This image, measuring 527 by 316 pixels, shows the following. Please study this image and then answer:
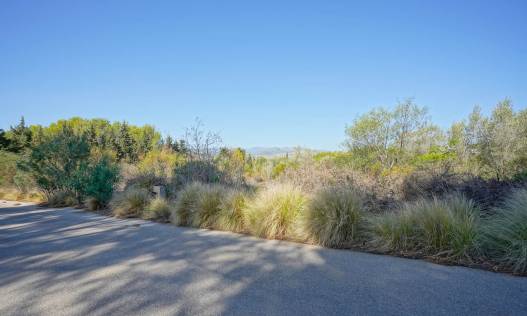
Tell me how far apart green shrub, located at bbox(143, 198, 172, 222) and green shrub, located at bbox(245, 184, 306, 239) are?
2.62 metres

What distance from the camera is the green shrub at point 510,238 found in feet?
10.3

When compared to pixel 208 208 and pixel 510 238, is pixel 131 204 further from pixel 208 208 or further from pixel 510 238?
pixel 510 238

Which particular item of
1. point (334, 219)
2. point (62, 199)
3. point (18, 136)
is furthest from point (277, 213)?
point (18, 136)

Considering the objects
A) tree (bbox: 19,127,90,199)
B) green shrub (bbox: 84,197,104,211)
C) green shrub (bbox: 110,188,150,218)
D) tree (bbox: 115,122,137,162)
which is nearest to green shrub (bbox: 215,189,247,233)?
green shrub (bbox: 110,188,150,218)

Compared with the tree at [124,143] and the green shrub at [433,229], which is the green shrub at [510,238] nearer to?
the green shrub at [433,229]

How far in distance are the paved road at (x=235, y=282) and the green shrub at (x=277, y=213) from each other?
0.35m

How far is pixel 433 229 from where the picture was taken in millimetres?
3760

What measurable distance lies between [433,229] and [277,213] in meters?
2.33

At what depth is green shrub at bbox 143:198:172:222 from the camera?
712cm

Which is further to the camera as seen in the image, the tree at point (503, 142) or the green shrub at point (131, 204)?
the tree at point (503, 142)

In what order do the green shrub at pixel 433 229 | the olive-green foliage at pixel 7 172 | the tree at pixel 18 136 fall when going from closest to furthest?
the green shrub at pixel 433 229 < the olive-green foliage at pixel 7 172 < the tree at pixel 18 136

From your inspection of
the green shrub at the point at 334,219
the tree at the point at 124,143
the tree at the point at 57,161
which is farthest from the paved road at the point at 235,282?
the tree at the point at 124,143

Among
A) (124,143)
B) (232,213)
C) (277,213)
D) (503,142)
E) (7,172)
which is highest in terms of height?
(124,143)

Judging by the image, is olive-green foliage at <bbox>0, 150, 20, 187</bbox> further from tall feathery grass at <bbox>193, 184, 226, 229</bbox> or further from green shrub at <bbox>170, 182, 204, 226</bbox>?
tall feathery grass at <bbox>193, 184, 226, 229</bbox>
